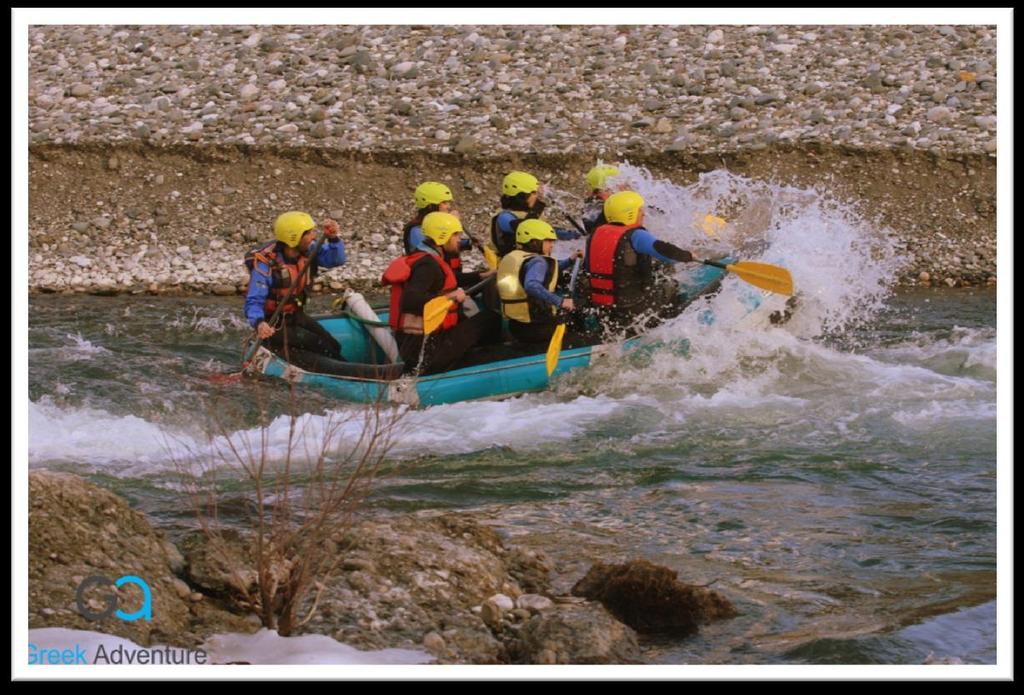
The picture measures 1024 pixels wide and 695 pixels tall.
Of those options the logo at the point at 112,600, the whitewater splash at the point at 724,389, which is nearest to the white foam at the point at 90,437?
the whitewater splash at the point at 724,389

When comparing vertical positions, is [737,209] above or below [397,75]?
below

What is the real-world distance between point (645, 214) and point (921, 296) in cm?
410

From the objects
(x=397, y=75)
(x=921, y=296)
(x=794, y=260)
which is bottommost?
(x=921, y=296)

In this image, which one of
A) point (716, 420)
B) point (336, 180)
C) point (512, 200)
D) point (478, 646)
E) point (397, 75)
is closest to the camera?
point (478, 646)

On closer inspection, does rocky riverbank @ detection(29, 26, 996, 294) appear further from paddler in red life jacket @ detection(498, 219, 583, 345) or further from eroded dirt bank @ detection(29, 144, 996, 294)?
paddler in red life jacket @ detection(498, 219, 583, 345)

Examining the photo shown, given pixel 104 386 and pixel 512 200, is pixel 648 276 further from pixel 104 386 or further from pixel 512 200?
pixel 104 386

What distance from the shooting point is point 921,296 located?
53.5 feet

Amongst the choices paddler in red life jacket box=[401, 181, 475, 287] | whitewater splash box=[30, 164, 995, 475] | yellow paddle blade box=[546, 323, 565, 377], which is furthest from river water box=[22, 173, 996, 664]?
paddler in red life jacket box=[401, 181, 475, 287]

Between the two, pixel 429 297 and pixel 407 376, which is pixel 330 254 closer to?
pixel 429 297

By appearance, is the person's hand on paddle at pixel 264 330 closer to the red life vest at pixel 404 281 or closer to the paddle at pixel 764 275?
the red life vest at pixel 404 281

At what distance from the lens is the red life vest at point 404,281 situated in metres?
11.6

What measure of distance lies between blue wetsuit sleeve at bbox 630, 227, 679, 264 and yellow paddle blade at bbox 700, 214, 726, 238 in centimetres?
159

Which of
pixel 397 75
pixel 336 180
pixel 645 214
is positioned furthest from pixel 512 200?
pixel 397 75

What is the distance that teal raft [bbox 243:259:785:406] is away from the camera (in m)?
11.6
